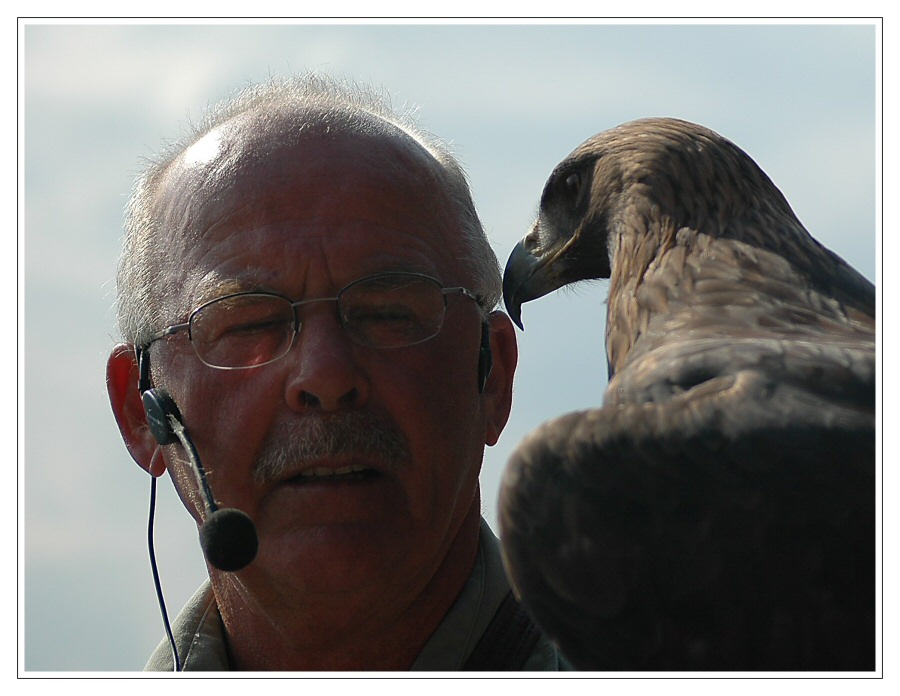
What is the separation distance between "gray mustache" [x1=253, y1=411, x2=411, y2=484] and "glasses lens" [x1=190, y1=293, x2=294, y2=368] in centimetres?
23

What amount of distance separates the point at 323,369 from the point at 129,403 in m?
1.10

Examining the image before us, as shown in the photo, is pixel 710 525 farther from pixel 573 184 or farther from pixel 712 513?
pixel 573 184

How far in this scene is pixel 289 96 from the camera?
149 inches

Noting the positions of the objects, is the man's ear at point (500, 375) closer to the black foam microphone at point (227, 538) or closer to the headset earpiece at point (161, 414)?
the headset earpiece at point (161, 414)

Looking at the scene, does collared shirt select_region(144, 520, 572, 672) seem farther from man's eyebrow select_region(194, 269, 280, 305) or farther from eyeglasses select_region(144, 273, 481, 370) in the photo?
man's eyebrow select_region(194, 269, 280, 305)

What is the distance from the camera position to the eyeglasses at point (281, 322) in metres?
3.15

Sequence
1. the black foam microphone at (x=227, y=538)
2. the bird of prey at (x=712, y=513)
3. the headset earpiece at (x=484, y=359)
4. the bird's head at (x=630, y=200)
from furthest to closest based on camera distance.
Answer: the headset earpiece at (x=484, y=359)
the bird's head at (x=630, y=200)
the black foam microphone at (x=227, y=538)
the bird of prey at (x=712, y=513)

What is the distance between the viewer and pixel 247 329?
3168mm

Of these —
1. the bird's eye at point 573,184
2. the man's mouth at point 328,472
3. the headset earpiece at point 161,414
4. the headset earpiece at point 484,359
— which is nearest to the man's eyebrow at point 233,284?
the headset earpiece at point 161,414

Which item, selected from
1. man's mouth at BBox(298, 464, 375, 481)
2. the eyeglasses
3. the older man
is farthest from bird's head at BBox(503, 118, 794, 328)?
man's mouth at BBox(298, 464, 375, 481)

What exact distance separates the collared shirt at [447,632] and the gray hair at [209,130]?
2.83 feet
